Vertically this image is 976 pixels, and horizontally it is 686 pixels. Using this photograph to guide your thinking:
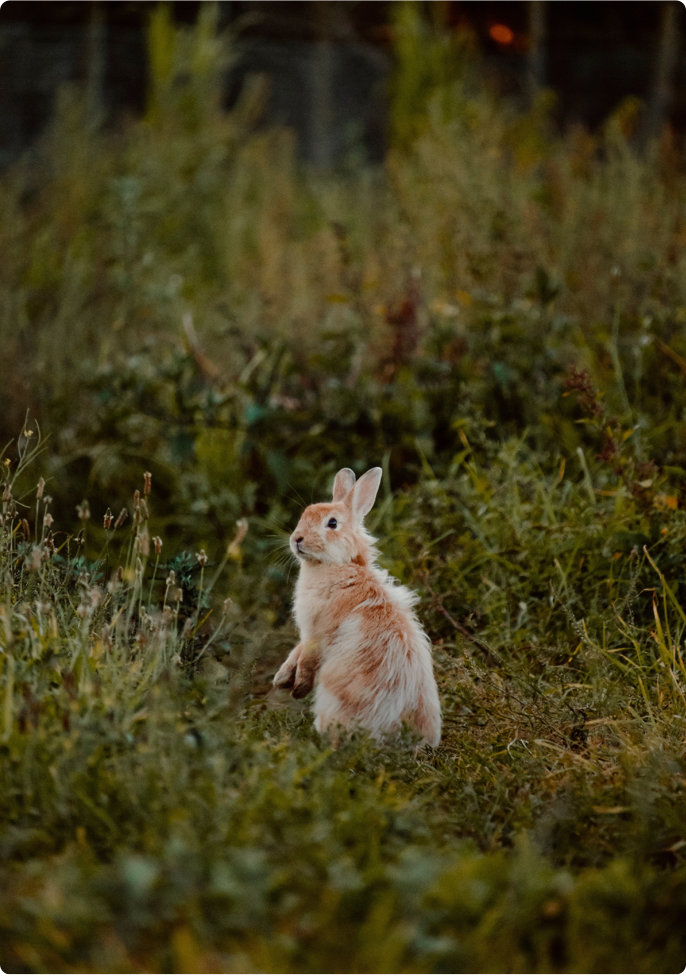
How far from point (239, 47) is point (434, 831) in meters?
11.7

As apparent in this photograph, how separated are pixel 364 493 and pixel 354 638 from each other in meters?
0.52

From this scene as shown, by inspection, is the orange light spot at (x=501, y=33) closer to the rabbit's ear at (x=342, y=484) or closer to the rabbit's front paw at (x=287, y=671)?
the rabbit's ear at (x=342, y=484)

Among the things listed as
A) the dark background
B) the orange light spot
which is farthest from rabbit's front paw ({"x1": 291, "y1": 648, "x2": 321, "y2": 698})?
the dark background

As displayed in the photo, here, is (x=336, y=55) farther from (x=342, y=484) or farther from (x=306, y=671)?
(x=306, y=671)

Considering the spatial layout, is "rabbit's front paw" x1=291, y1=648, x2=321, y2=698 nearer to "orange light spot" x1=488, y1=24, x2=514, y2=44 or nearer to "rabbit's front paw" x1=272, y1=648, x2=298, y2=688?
"rabbit's front paw" x1=272, y1=648, x2=298, y2=688

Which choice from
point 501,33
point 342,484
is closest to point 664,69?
point 501,33

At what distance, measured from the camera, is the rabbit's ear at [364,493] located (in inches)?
116

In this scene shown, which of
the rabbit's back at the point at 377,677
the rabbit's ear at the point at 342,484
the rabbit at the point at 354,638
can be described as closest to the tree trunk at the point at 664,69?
the rabbit's ear at the point at 342,484

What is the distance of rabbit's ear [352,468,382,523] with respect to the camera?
2949 mm

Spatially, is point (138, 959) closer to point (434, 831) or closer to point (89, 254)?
point (434, 831)

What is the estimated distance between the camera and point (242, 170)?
7.88m

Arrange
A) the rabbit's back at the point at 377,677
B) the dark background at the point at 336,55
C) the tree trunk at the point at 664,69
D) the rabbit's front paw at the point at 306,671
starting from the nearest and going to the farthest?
the rabbit's back at the point at 377,677
the rabbit's front paw at the point at 306,671
the tree trunk at the point at 664,69
the dark background at the point at 336,55

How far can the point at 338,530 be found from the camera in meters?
2.85

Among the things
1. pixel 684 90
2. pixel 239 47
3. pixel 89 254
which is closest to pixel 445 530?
pixel 89 254
